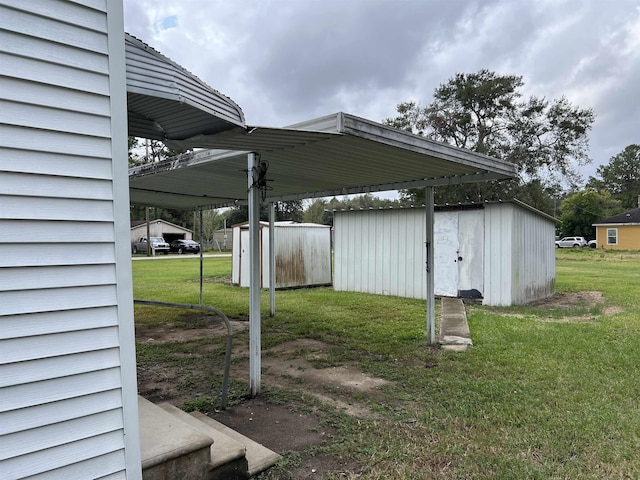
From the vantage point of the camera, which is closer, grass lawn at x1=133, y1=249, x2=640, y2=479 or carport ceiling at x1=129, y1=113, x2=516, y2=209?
grass lawn at x1=133, y1=249, x2=640, y2=479

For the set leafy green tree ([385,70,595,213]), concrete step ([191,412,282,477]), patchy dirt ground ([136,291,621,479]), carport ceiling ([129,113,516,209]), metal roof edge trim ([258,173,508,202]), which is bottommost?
patchy dirt ground ([136,291,621,479])

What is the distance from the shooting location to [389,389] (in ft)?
12.7

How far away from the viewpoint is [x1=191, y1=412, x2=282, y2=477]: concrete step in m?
2.46

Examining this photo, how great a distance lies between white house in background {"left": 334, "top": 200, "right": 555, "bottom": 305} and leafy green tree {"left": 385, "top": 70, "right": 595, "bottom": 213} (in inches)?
433

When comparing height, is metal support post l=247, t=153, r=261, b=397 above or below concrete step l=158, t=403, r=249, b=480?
above

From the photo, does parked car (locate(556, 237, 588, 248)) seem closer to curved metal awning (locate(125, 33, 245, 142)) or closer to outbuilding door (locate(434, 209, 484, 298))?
outbuilding door (locate(434, 209, 484, 298))

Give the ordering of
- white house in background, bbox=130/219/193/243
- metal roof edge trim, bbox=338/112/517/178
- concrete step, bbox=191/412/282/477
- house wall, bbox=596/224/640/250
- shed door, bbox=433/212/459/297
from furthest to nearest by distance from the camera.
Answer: white house in background, bbox=130/219/193/243
house wall, bbox=596/224/640/250
shed door, bbox=433/212/459/297
metal roof edge trim, bbox=338/112/517/178
concrete step, bbox=191/412/282/477

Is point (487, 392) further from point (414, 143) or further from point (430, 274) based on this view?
point (414, 143)

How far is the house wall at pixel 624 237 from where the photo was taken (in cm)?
2878

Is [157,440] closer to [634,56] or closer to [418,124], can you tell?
[418,124]

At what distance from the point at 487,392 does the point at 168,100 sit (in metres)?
3.41

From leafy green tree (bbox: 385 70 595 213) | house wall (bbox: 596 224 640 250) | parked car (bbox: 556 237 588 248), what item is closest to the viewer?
leafy green tree (bbox: 385 70 595 213)

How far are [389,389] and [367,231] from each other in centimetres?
697

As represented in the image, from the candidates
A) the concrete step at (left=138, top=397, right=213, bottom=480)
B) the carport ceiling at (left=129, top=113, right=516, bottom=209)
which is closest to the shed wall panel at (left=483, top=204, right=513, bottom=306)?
the carport ceiling at (left=129, top=113, right=516, bottom=209)
